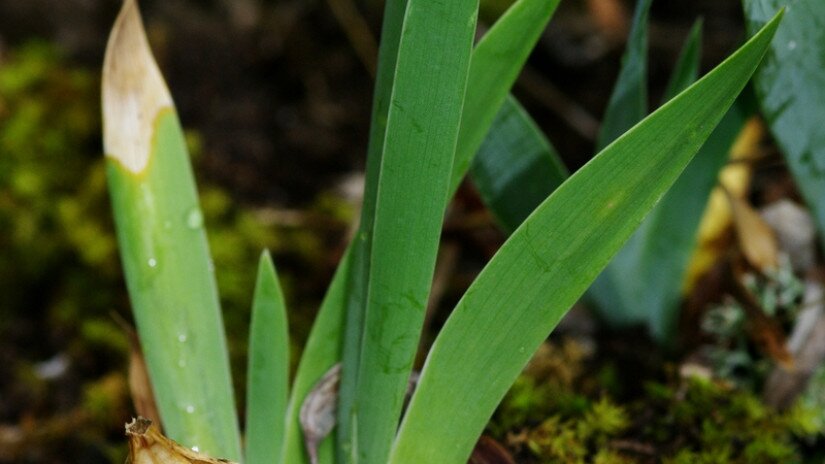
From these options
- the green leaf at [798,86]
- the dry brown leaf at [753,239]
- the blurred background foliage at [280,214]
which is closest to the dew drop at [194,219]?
the blurred background foliage at [280,214]

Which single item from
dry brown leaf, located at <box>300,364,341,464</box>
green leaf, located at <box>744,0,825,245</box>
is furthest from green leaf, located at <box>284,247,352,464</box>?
green leaf, located at <box>744,0,825,245</box>

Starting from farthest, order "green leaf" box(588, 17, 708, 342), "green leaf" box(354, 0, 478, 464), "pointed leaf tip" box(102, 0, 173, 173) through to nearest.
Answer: "green leaf" box(588, 17, 708, 342) → "pointed leaf tip" box(102, 0, 173, 173) → "green leaf" box(354, 0, 478, 464)

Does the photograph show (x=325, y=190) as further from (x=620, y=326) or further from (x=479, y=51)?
(x=479, y=51)

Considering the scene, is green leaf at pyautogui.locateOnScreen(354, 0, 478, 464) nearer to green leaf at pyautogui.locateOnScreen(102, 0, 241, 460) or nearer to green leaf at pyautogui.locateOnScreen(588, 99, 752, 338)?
green leaf at pyautogui.locateOnScreen(102, 0, 241, 460)

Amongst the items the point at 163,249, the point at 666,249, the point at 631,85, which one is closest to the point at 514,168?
the point at 631,85

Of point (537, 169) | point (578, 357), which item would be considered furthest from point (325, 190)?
→ point (537, 169)

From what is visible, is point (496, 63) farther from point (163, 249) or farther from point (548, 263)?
point (163, 249)

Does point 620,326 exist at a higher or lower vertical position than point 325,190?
lower
